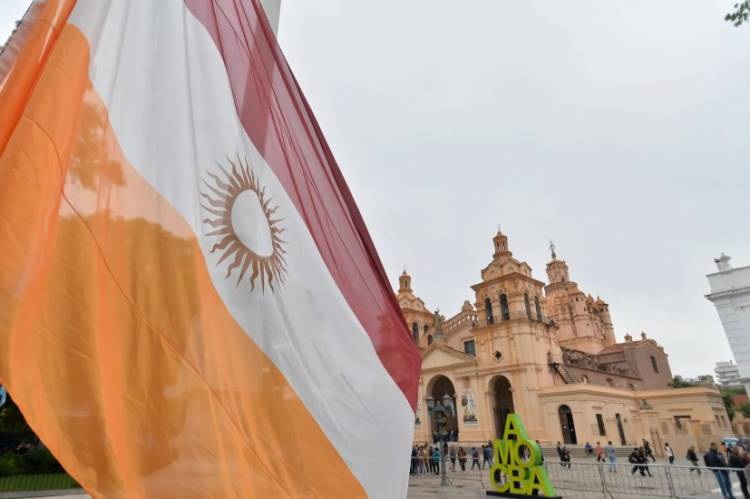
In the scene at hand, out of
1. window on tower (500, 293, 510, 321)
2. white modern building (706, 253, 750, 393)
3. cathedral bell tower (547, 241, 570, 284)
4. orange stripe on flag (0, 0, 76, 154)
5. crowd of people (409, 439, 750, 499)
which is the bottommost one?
crowd of people (409, 439, 750, 499)

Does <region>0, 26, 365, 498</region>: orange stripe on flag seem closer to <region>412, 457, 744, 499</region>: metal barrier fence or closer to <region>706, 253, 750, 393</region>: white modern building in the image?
<region>412, 457, 744, 499</region>: metal barrier fence

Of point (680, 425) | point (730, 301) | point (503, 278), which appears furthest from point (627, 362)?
point (730, 301)

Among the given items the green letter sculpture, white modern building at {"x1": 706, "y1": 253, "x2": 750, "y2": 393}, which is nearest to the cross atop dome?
white modern building at {"x1": 706, "y1": 253, "x2": 750, "y2": 393}

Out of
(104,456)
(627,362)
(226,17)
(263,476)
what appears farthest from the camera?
(627,362)

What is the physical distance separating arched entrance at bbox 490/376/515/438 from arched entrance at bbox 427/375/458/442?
12.0 ft

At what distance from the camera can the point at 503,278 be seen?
3828 cm

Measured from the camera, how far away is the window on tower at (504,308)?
122 ft

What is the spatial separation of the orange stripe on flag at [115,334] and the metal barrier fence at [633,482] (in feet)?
42.2

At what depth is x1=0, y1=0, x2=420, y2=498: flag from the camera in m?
1.59

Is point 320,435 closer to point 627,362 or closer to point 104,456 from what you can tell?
point 104,456

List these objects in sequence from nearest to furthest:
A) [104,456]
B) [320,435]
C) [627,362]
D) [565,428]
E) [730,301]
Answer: [104,456] < [320,435] < [730,301] < [565,428] < [627,362]

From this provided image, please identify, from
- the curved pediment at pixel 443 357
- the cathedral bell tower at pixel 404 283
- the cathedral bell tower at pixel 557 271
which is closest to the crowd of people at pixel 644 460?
the curved pediment at pixel 443 357

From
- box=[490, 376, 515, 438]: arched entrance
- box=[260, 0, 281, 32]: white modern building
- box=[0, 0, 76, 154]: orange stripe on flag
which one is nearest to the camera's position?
box=[0, 0, 76, 154]: orange stripe on flag

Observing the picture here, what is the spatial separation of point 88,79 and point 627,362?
62.1 metres
